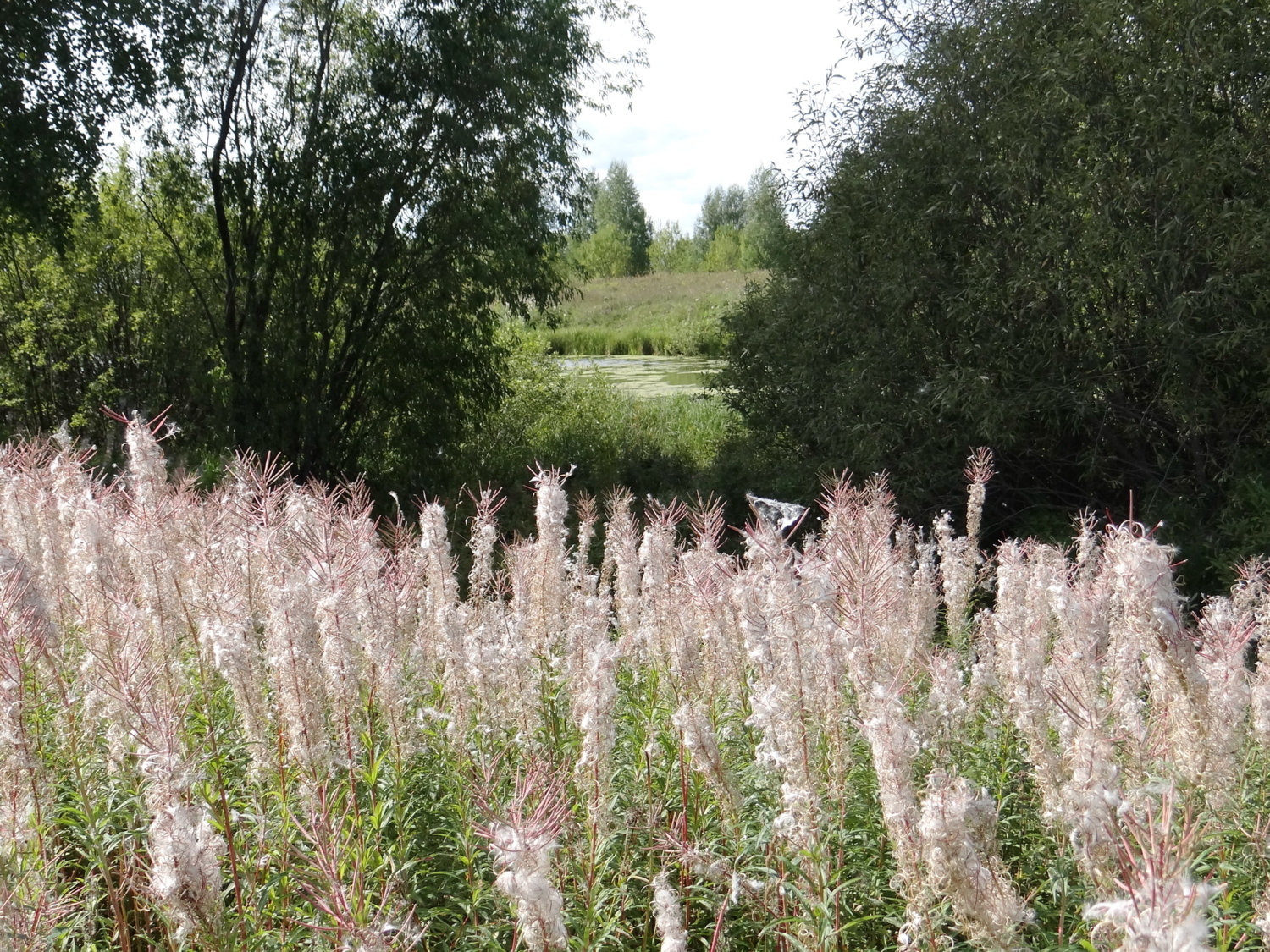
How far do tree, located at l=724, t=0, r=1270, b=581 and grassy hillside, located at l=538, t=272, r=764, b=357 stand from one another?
1883 cm

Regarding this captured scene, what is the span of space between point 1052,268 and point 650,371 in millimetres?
18962

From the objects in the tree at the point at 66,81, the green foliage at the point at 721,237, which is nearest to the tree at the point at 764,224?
the green foliage at the point at 721,237

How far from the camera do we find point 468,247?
12.9 meters

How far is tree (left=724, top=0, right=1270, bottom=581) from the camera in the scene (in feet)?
26.9

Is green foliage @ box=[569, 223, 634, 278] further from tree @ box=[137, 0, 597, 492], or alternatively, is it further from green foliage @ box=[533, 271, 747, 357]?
tree @ box=[137, 0, 597, 492]

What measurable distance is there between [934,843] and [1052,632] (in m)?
3.00

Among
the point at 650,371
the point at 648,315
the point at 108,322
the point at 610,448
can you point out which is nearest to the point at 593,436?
the point at 610,448

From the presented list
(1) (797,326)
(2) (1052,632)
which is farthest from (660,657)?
(1) (797,326)

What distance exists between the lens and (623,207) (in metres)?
72.2

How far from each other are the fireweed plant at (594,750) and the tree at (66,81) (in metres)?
8.40

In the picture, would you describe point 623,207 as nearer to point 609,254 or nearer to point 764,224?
point 609,254

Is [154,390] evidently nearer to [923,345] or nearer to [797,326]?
[797,326]

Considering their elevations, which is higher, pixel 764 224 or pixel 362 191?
pixel 764 224

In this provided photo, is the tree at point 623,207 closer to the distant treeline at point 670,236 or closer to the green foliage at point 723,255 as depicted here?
the distant treeline at point 670,236
